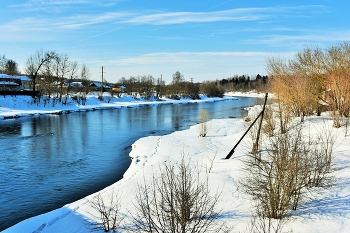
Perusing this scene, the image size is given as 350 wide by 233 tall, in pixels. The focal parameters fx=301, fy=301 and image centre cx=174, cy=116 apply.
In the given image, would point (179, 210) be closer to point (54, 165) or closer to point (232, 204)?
point (232, 204)

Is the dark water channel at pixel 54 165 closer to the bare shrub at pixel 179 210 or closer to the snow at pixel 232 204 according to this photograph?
the snow at pixel 232 204

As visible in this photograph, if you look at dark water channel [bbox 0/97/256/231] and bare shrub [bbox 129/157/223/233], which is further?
dark water channel [bbox 0/97/256/231]

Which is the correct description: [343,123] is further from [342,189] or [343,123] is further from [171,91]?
[171,91]

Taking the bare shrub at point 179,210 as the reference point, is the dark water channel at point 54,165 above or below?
below

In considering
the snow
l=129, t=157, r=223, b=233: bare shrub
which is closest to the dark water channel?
the snow

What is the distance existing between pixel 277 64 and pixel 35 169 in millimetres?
16779

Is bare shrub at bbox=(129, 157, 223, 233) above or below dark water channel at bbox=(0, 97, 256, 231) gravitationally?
above

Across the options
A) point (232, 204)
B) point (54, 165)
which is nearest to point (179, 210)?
point (232, 204)

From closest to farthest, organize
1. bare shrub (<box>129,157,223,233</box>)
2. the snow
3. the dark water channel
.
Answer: bare shrub (<box>129,157,223,233</box>) → the snow → the dark water channel

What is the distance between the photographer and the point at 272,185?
245 inches

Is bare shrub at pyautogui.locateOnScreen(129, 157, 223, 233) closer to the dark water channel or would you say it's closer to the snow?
the snow

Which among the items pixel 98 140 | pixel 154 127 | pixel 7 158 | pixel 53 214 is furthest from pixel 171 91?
→ pixel 53 214

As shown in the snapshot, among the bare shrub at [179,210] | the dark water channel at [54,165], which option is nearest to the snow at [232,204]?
the bare shrub at [179,210]

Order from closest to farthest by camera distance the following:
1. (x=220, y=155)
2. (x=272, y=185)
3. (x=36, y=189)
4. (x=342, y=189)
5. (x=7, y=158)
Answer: (x=272, y=185), (x=342, y=189), (x=36, y=189), (x=220, y=155), (x=7, y=158)
